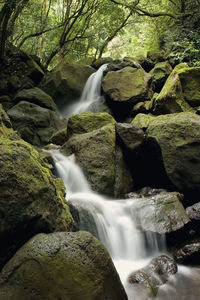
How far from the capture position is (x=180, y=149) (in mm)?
6262

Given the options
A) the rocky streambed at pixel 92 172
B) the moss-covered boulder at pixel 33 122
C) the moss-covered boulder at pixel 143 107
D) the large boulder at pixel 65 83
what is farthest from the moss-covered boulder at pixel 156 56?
the moss-covered boulder at pixel 33 122

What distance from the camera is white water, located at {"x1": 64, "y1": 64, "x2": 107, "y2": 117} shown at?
43.8ft

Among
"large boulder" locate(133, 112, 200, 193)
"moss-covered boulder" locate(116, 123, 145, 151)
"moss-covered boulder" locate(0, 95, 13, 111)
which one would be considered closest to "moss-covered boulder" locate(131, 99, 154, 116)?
"moss-covered boulder" locate(116, 123, 145, 151)

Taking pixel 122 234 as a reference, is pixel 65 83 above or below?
above

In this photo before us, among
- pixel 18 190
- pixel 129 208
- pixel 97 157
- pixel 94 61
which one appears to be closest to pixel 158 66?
pixel 94 61

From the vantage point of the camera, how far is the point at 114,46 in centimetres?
2438

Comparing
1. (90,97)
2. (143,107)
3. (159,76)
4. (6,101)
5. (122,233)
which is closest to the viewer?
(122,233)

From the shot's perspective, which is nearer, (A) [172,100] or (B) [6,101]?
(A) [172,100]

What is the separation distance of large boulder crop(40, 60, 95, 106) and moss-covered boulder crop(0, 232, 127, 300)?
12355mm

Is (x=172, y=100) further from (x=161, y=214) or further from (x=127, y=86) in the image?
(x=161, y=214)

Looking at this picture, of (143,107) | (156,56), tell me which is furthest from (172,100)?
(156,56)

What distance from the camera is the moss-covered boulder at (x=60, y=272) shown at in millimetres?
2461

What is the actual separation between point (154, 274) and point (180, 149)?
10.8 ft

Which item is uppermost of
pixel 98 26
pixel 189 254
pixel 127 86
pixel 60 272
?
pixel 98 26
